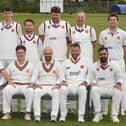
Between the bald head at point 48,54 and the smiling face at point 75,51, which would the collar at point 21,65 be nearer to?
the bald head at point 48,54

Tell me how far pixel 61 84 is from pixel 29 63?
2.63ft

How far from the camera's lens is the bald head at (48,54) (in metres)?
10.2

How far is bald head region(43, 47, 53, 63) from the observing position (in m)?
10.2

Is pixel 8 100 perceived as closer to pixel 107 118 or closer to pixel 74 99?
pixel 74 99

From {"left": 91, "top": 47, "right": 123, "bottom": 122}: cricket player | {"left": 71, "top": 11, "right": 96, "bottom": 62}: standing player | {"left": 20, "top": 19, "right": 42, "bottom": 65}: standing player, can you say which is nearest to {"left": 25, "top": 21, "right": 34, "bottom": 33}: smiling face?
{"left": 20, "top": 19, "right": 42, "bottom": 65}: standing player

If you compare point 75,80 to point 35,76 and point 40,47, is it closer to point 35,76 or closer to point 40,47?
point 35,76

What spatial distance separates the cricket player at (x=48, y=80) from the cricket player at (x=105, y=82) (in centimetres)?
68

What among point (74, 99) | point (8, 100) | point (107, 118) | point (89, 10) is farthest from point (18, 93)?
point (89, 10)

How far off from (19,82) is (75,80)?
1056 mm

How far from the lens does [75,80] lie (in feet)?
33.8

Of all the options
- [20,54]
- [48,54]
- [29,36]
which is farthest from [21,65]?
[29,36]

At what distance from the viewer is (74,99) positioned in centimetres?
1017

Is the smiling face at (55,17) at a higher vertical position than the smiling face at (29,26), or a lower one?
higher

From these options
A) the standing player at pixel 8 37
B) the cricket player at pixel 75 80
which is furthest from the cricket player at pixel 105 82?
the standing player at pixel 8 37
